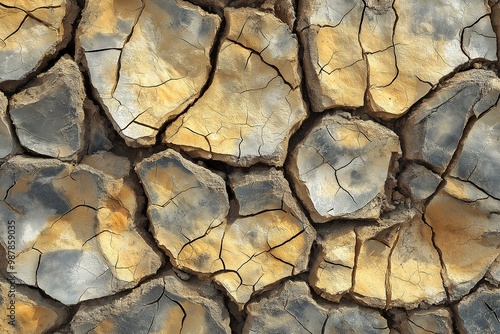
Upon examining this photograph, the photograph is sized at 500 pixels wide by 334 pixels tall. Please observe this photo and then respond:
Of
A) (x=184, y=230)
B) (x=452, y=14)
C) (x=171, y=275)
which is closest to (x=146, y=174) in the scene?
(x=184, y=230)

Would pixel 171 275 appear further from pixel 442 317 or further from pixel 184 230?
pixel 442 317

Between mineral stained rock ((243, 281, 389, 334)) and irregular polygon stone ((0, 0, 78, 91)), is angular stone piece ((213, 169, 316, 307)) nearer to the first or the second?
mineral stained rock ((243, 281, 389, 334))

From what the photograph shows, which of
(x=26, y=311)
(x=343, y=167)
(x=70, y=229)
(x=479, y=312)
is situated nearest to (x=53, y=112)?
(x=70, y=229)

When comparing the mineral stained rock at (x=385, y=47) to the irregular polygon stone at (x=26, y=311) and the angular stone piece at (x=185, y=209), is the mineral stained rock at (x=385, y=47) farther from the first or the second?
the irregular polygon stone at (x=26, y=311)

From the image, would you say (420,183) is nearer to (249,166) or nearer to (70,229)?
(249,166)

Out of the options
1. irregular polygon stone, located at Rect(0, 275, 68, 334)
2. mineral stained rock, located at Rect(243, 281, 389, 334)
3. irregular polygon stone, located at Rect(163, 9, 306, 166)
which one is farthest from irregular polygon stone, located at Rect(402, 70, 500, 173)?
irregular polygon stone, located at Rect(0, 275, 68, 334)
